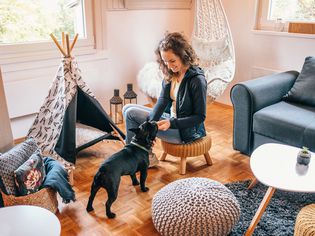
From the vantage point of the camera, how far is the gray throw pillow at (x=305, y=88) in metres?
2.48

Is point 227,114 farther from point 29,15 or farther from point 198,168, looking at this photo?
point 29,15

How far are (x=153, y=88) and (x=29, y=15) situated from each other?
120 centimetres

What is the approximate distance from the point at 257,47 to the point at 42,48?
2.06 meters

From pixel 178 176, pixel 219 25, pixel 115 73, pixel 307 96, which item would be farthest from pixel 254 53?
pixel 178 176

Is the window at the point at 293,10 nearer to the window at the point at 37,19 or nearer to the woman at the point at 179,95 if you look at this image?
the woman at the point at 179,95

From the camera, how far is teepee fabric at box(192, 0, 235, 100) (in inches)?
122

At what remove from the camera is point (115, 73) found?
3.37m

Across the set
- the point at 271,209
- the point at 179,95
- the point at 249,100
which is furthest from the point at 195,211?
the point at 249,100

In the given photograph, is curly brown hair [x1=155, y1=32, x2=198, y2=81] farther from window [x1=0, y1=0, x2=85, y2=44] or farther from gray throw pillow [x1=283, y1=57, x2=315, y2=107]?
window [x1=0, y1=0, x2=85, y2=44]

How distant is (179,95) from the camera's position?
2.16m

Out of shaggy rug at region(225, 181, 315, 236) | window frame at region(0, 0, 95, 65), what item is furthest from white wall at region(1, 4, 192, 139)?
shaggy rug at region(225, 181, 315, 236)

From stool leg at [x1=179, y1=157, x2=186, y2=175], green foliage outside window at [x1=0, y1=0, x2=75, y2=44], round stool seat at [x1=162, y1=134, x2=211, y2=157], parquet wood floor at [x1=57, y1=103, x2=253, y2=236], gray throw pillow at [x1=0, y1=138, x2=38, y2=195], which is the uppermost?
green foliage outside window at [x1=0, y1=0, x2=75, y2=44]

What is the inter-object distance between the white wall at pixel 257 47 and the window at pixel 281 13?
3.0 inches

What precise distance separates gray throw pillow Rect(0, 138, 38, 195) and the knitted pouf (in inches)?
29.5
